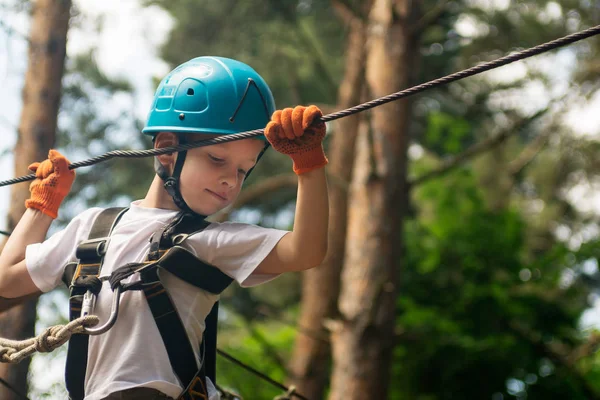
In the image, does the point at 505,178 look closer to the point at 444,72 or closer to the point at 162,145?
the point at 444,72

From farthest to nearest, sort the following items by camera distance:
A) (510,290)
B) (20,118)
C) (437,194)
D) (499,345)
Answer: (437,194) < (510,290) < (499,345) < (20,118)

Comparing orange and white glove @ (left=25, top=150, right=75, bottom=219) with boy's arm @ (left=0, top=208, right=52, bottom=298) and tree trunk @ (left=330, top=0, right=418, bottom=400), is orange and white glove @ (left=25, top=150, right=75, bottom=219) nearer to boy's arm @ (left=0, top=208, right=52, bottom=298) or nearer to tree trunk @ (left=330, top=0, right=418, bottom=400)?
boy's arm @ (left=0, top=208, right=52, bottom=298)

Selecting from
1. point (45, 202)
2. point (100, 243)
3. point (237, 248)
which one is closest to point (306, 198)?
point (237, 248)

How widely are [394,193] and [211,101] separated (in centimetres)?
398

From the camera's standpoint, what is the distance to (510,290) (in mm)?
10484

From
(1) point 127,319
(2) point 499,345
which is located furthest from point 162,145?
(2) point 499,345

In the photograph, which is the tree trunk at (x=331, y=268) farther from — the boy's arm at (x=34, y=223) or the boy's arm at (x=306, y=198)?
the boy's arm at (x=306, y=198)

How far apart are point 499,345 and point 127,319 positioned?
825 centimetres

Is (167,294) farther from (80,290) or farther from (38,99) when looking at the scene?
(38,99)

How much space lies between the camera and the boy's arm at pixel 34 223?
240 centimetres

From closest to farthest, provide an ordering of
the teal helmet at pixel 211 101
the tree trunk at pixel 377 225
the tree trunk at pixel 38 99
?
the teal helmet at pixel 211 101 < the tree trunk at pixel 38 99 < the tree trunk at pixel 377 225

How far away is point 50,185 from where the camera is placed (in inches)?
98.2

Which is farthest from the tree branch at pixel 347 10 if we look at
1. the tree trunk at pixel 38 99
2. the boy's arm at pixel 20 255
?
the boy's arm at pixel 20 255

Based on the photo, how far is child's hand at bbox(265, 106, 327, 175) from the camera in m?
2.08
